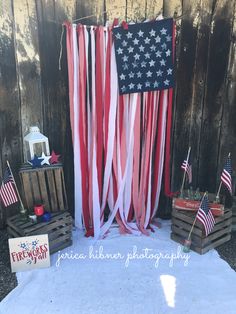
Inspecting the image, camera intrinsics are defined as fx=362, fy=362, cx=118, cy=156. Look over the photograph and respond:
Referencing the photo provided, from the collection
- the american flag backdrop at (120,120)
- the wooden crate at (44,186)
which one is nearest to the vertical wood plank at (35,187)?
the wooden crate at (44,186)

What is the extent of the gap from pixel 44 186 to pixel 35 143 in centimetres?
39

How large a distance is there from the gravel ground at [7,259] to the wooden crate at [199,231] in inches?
2.7

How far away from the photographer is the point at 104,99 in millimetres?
3193

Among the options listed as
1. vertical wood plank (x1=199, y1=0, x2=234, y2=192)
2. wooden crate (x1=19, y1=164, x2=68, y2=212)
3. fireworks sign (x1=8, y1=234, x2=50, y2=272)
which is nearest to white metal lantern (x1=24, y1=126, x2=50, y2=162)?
wooden crate (x1=19, y1=164, x2=68, y2=212)

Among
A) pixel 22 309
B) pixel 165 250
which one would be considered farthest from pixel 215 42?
pixel 22 309

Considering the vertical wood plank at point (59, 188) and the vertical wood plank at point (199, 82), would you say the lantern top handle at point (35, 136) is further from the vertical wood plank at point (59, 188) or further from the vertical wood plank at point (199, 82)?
the vertical wood plank at point (199, 82)

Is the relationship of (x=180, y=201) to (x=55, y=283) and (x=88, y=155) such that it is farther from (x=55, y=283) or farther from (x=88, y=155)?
(x=55, y=283)

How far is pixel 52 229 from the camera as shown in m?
3.04

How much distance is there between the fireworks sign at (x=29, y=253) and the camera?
9.10 feet

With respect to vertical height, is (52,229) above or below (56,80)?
below

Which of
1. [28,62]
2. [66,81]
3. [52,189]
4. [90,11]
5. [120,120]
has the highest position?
[90,11]

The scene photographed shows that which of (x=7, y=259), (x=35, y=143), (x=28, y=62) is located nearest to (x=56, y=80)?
(x=28, y=62)

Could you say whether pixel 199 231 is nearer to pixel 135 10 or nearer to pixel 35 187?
pixel 35 187

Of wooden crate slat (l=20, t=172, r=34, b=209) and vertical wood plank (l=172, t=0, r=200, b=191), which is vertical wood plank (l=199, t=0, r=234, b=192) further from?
wooden crate slat (l=20, t=172, r=34, b=209)
